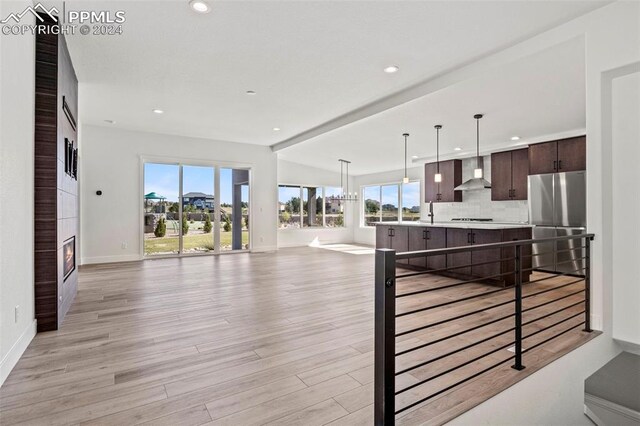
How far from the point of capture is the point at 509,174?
6754mm

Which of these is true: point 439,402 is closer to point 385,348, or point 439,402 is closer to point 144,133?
point 385,348

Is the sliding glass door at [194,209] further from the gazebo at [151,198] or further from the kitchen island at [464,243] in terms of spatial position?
the kitchen island at [464,243]

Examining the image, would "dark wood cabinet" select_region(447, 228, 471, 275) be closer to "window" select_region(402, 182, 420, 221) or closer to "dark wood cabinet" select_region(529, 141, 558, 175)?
"dark wood cabinet" select_region(529, 141, 558, 175)

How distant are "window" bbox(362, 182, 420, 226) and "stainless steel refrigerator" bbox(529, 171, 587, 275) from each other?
3592 millimetres

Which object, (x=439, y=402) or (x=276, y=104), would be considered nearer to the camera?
(x=439, y=402)

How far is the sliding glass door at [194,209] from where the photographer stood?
7473 mm

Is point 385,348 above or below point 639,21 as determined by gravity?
below

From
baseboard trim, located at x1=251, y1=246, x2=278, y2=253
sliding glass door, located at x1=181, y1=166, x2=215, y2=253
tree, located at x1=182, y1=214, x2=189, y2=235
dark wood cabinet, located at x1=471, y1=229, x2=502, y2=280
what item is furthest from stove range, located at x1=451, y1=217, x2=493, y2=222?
tree, located at x1=182, y1=214, x2=189, y2=235

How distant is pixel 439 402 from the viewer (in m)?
1.92

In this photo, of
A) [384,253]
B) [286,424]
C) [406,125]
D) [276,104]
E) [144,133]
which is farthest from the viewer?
[144,133]

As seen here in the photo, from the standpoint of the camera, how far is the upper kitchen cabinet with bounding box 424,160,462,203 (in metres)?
7.79

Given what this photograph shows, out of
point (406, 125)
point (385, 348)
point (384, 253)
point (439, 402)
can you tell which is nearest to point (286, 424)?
point (385, 348)

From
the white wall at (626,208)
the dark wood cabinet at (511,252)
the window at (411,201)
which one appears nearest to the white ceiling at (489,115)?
the white wall at (626,208)

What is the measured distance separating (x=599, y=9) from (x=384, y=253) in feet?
10.3
